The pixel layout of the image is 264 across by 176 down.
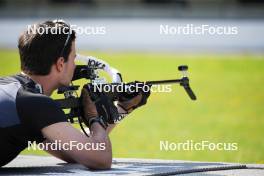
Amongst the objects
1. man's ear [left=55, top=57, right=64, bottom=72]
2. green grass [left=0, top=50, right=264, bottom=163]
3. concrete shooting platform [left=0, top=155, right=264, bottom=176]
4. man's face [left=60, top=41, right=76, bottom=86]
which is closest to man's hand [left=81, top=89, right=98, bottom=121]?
man's face [left=60, top=41, right=76, bottom=86]

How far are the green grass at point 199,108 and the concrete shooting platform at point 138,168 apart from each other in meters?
2.98

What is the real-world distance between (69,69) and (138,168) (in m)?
1.02

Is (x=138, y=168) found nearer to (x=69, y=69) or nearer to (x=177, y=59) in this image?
(x=69, y=69)

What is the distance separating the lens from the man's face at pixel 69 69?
19.5ft

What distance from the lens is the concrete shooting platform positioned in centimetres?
616

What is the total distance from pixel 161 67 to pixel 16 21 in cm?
890

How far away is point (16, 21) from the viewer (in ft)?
102

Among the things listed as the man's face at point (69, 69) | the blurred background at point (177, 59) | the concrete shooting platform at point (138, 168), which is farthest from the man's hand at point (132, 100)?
the blurred background at point (177, 59)

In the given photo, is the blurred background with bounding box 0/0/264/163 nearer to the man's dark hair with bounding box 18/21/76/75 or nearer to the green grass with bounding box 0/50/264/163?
the green grass with bounding box 0/50/264/163

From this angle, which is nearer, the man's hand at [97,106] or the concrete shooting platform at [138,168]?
the man's hand at [97,106]

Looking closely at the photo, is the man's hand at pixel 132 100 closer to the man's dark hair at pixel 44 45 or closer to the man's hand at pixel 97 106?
the man's hand at pixel 97 106

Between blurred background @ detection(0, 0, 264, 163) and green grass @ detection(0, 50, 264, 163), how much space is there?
14 mm

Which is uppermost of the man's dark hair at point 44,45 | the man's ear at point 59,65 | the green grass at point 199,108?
the man's dark hair at point 44,45

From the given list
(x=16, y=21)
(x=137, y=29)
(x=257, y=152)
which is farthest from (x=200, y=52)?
(x=257, y=152)
